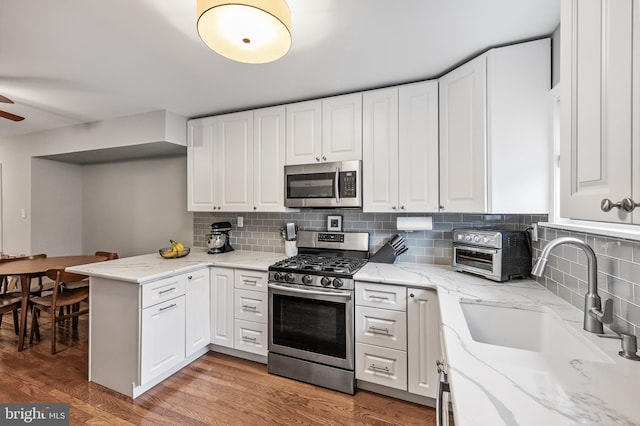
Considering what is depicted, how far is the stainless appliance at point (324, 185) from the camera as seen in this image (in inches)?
91.4

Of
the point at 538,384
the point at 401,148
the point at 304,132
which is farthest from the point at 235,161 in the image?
the point at 538,384

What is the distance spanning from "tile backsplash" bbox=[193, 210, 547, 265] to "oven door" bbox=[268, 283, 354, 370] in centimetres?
75

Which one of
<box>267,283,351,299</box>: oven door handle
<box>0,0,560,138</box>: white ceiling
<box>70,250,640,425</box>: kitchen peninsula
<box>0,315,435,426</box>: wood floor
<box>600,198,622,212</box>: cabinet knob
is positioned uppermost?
<box>0,0,560,138</box>: white ceiling

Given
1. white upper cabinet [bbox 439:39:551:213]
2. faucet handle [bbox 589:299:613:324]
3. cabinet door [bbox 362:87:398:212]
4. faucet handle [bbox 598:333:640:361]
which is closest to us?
faucet handle [bbox 598:333:640:361]

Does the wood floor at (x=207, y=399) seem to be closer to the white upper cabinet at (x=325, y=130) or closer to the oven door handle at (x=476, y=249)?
the oven door handle at (x=476, y=249)

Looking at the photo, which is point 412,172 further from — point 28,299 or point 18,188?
point 18,188

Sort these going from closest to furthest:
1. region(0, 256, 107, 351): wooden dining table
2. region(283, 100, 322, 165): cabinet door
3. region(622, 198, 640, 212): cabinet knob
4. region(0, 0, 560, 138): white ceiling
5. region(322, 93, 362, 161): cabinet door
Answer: region(622, 198, 640, 212): cabinet knob < region(0, 0, 560, 138): white ceiling < region(322, 93, 362, 161): cabinet door < region(283, 100, 322, 165): cabinet door < region(0, 256, 107, 351): wooden dining table

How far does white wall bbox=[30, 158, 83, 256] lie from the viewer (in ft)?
12.5

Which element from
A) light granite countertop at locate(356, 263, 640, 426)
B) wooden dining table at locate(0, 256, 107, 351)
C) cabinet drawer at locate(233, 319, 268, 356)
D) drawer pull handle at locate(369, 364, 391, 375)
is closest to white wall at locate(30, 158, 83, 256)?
wooden dining table at locate(0, 256, 107, 351)

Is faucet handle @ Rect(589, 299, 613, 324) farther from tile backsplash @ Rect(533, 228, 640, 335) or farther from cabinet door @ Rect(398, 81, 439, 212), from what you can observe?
cabinet door @ Rect(398, 81, 439, 212)

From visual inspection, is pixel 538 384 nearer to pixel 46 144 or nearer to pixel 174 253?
pixel 174 253

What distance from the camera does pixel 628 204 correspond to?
0.56 m

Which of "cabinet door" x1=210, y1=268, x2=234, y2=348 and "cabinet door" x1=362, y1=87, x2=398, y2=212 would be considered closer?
"cabinet door" x1=362, y1=87, x2=398, y2=212

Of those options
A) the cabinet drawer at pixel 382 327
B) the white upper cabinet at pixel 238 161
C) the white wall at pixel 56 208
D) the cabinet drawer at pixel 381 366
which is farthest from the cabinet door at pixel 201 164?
the white wall at pixel 56 208
